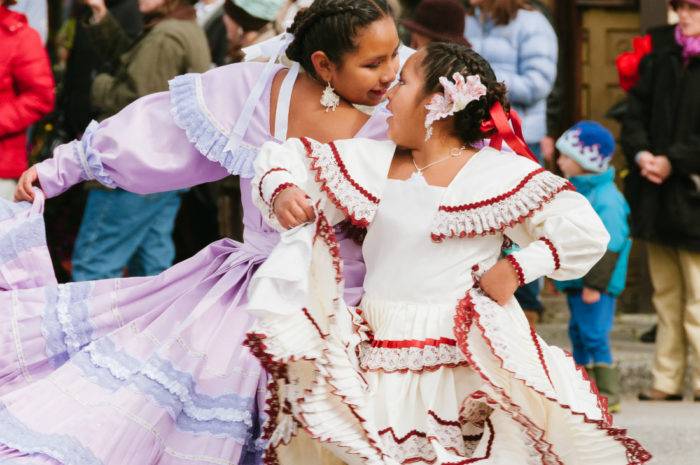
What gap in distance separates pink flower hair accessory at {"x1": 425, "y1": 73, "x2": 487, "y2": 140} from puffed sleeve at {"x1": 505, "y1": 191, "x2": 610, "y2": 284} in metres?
0.36

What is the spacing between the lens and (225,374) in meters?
4.68

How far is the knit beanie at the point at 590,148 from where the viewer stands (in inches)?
288

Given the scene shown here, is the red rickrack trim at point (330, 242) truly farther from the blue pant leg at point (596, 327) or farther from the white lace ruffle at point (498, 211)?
the blue pant leg at point (596, 327)

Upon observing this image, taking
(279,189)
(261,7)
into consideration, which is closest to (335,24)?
(279,189)

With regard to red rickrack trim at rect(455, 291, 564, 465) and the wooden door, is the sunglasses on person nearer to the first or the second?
the wooden door

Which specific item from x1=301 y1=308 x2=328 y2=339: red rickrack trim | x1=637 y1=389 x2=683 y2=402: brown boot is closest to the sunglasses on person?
x1=637 y1=389 x2=683 y2=402: brown boot

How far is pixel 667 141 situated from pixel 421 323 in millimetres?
3339

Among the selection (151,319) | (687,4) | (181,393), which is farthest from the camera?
(687,4)

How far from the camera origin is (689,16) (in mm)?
7277

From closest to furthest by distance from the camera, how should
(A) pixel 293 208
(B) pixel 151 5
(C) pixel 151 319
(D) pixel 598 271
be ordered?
1. (A) pixel 293 208
2. (C) pixel 151 319
3. (D) pixel 598 271
4. (B) pixel 151 5

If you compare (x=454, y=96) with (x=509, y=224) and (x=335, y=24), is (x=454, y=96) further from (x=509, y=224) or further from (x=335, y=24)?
(x=335, y=24)

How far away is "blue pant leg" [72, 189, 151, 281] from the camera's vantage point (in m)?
7.55

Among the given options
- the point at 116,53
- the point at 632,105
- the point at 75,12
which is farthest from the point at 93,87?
the point at 632,105

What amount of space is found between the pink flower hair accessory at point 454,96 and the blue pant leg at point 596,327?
2919 mm
